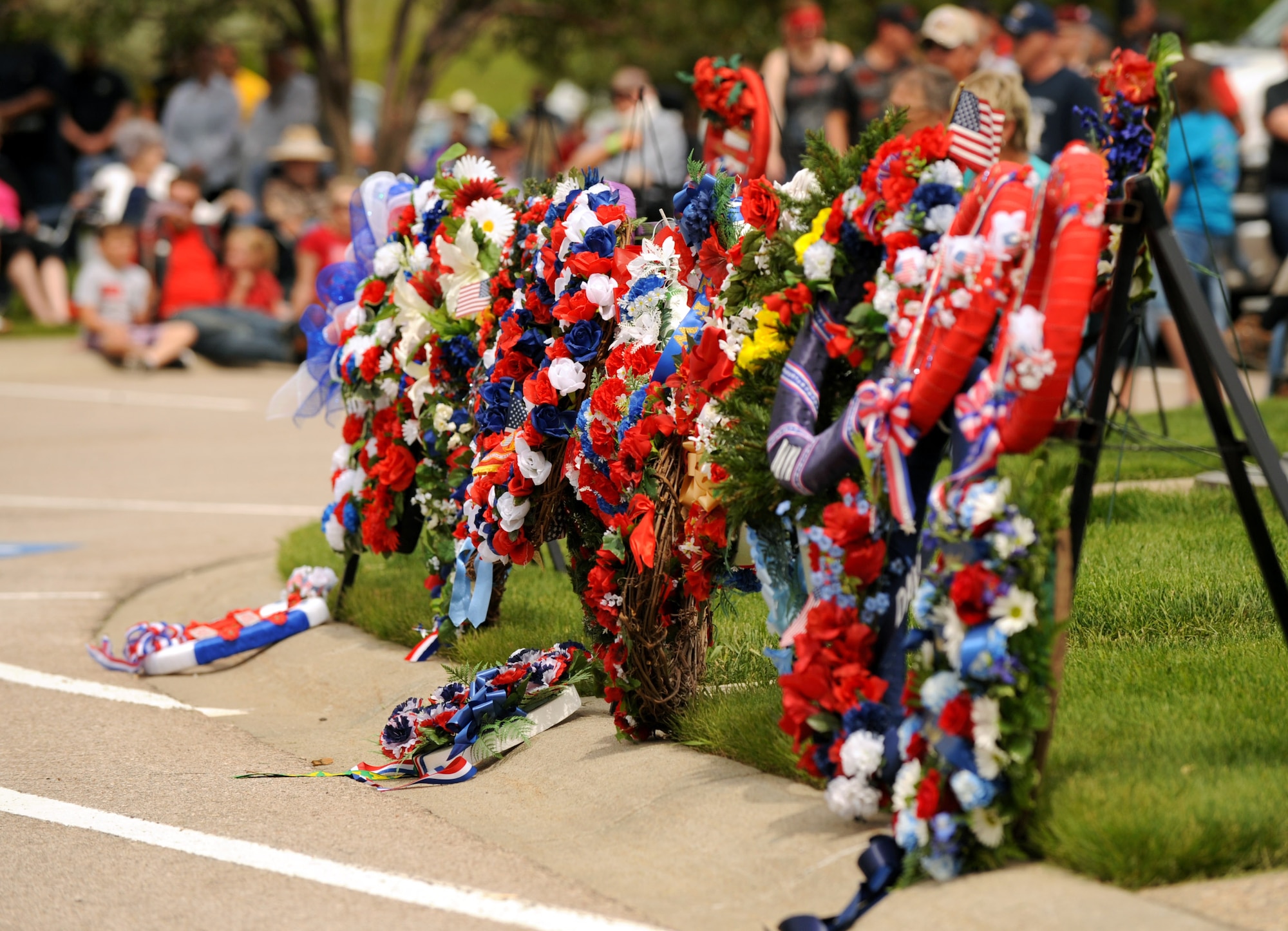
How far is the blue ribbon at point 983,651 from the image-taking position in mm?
3484

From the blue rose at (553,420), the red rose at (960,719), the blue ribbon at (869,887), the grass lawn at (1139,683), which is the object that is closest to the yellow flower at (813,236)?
the grass lawn at (1139,683)

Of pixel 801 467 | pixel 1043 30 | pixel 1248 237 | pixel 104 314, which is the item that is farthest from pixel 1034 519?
pixel 104 314

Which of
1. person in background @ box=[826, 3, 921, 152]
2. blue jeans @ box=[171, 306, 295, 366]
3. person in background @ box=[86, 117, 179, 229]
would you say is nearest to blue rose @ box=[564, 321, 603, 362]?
person in background @ box=[826, 3, 921, 152]

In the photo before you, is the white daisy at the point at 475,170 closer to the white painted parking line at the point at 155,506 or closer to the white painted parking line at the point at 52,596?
the white painted parking line at the point at 52,596

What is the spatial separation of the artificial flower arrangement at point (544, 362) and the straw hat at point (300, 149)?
13.0 meters

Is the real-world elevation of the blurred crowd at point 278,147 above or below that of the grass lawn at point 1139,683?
above

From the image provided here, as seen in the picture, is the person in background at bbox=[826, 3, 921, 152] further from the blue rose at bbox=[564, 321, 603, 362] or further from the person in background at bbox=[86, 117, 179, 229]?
the person in background at bbox=[86, 117, 179, 229]

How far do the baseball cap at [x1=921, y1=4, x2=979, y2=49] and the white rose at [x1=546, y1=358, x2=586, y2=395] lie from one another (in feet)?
14.3

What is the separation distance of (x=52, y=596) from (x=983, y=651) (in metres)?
5.78

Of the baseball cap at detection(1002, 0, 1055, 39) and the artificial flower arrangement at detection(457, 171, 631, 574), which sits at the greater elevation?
the baseball cap at detection(1002, 0, 1055, 39)

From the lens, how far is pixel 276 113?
19.7 meters

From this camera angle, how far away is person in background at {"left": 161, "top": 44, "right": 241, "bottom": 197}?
19469 mm

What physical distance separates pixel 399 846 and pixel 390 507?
2318 mm

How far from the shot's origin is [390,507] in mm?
6492
